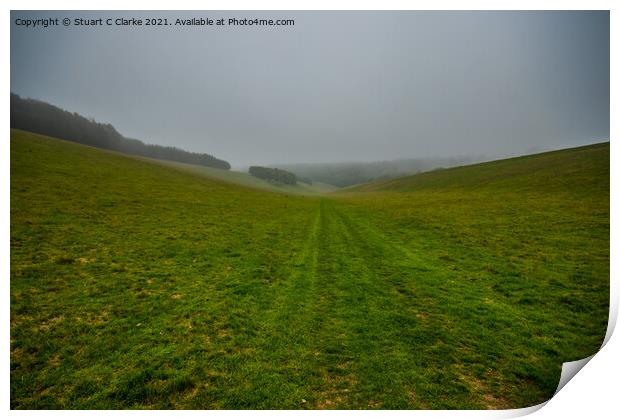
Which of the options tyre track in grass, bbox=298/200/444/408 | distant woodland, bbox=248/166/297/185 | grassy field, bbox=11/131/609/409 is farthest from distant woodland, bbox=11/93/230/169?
distant woodland, bbox=248/166/297/185

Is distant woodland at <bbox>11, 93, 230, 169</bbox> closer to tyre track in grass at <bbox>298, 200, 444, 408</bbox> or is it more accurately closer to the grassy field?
the grassy field

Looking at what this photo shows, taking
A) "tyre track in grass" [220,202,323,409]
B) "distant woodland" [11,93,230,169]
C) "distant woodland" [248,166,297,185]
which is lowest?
"tyre track in grass" [220,202,323,409]

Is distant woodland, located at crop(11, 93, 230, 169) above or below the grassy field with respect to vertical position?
above

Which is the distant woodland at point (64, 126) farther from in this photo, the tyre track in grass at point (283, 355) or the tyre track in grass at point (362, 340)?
the tyre track in grass at point (362, 340)

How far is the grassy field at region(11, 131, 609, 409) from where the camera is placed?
631 cm

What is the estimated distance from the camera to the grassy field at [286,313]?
6309 mm

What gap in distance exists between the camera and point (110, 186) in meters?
31.0

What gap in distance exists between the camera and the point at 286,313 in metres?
9.45

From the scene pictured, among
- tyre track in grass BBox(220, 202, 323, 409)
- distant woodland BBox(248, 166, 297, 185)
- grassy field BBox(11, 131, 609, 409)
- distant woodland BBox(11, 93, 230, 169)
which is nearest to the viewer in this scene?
tyre track in grass BBox(220, 202, 323, 409)

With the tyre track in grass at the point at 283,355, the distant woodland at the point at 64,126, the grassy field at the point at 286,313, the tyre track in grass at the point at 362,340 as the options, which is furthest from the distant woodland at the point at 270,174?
the tyre track in grass at the point at 283,355

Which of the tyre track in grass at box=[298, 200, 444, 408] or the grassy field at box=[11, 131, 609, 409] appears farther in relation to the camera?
the grassy field at box=[11, 131, 609, 409]

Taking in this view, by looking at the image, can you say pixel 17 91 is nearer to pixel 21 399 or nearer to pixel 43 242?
pixel 43 242

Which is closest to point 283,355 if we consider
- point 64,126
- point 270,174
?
point 64,126

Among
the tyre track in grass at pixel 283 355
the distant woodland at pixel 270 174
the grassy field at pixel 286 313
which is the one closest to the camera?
the tyre track in grass at pixel 283 355
